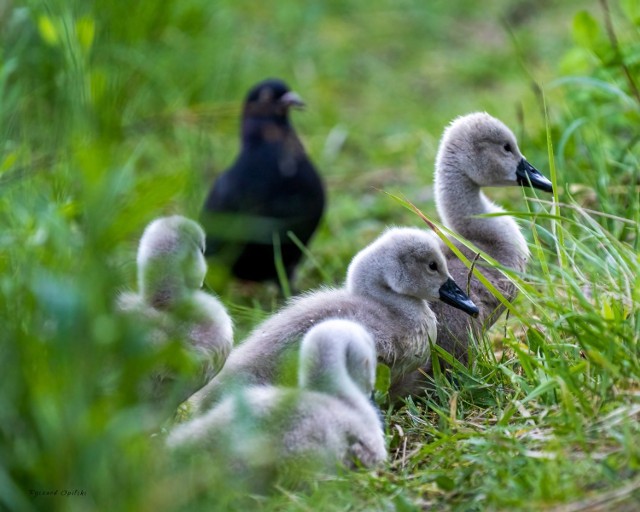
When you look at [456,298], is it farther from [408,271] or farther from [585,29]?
[585,29]

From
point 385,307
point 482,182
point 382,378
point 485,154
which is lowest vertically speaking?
point 382,378

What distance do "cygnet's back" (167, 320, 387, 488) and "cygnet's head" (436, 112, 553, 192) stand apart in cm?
130

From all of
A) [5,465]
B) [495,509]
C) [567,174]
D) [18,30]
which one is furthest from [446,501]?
[18,30]

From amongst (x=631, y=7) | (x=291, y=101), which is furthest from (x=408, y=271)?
(x=291, y=101)

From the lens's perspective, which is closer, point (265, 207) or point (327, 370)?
point (327, 370)

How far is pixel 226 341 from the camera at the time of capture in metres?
3.62

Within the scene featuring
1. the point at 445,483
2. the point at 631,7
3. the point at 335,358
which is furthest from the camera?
the point at 631,7

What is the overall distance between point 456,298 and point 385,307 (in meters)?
0.25

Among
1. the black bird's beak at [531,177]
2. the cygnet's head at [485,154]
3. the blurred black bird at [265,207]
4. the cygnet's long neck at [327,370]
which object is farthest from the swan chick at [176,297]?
the blurred black bird at [265,207]

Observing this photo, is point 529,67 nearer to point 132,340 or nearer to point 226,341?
point 226,341

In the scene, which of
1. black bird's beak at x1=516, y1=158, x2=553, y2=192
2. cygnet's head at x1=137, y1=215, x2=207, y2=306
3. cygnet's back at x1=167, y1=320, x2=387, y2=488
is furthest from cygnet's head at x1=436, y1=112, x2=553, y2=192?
cygnet's back at x1=167, y1=320, x2=387, y2=488

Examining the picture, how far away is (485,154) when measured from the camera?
14.5ft

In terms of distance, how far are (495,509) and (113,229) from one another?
46.3 inches

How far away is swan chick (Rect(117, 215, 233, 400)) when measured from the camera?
136 inches
